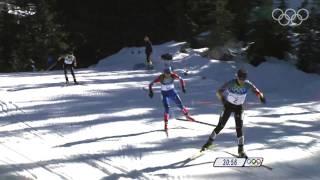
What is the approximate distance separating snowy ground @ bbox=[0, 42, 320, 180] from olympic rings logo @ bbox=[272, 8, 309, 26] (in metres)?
2.82

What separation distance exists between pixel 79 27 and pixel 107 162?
3575 cm

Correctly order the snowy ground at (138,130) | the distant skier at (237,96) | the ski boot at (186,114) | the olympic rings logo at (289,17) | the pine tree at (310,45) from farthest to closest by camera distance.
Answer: the olympic rings logo at (289,17) → the pine tree at (310,45) → the ski boot at (186,114) → the distant skier at (237,96) → the snowy ground at (138,130)

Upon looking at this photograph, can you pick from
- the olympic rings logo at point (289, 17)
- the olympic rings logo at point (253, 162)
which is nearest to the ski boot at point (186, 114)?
the olympic rings logo at point (253, 162)

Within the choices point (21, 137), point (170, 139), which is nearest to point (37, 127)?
point (21, 137)

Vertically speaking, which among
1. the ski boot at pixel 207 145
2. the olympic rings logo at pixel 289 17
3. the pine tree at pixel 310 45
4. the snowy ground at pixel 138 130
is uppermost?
the olympic rings logo at pixel 289 17

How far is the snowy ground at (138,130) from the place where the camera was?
1049 centimetres

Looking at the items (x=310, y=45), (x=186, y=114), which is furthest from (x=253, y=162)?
(x=310, y=45)

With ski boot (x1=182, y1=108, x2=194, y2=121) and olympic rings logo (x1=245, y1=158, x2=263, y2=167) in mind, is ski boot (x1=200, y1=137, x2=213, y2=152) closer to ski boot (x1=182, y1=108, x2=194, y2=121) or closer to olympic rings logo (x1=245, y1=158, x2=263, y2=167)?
olympic rings logo (x1=245, y1=158, x2=263, y2=167)

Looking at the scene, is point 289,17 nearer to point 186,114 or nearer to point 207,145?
point 186,114

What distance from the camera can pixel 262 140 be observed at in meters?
13.4

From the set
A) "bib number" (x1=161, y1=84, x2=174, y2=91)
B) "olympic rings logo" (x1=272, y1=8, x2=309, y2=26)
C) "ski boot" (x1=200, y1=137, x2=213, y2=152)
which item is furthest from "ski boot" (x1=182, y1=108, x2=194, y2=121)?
"olympic rings logo" (x1=272, y1=8, x2=309, y2=26)

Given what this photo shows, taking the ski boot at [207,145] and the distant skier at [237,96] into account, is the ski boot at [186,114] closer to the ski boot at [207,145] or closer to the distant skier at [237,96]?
the ski boot at [207,145]

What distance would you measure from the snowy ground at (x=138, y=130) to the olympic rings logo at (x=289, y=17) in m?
2.82

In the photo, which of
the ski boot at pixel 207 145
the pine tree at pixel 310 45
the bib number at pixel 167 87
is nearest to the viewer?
the ski boot at pixel 207 145
